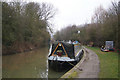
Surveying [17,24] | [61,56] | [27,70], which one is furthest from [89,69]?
[17,24]

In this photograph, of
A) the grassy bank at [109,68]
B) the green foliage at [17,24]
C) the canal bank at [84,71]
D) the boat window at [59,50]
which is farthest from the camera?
the green foliage at [17,24]

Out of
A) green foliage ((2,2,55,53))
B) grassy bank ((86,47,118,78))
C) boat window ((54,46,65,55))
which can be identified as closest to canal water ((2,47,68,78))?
boat window ((54,46,65,55))

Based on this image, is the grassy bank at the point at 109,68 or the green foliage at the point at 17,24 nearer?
the grassy bank at the point at 109,68

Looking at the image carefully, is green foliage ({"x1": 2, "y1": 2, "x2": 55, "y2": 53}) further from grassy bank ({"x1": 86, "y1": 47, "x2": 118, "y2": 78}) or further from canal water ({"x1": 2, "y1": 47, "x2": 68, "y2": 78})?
grassy bank ({"x1": 86, "y1": 47, "x2": 118, "y2": 78})

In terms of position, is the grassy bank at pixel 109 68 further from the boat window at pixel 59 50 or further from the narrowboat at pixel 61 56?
the boat window at pixel 59 50

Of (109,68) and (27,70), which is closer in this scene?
(109,68)

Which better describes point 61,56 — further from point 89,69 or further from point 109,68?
point 109,68

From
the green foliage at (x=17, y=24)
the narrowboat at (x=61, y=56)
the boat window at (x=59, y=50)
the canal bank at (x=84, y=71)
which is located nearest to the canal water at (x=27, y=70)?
the narrowboat at (x=61, y=56)

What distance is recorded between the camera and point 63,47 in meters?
8.80

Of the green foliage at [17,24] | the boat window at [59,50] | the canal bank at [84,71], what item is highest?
the green foliage at [17,24]

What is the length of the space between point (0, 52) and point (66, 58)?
8.91m

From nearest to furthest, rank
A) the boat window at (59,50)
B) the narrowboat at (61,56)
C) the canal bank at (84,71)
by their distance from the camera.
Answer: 1. the canal bank at (84,71)
2. the narrowboat at (61,56)
3. the boat window at (59,50)

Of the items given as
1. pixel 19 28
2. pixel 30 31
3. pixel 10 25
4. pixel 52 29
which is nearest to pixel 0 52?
pixel 10 25

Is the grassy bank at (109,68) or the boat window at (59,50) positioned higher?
the boat window at (59,50)
